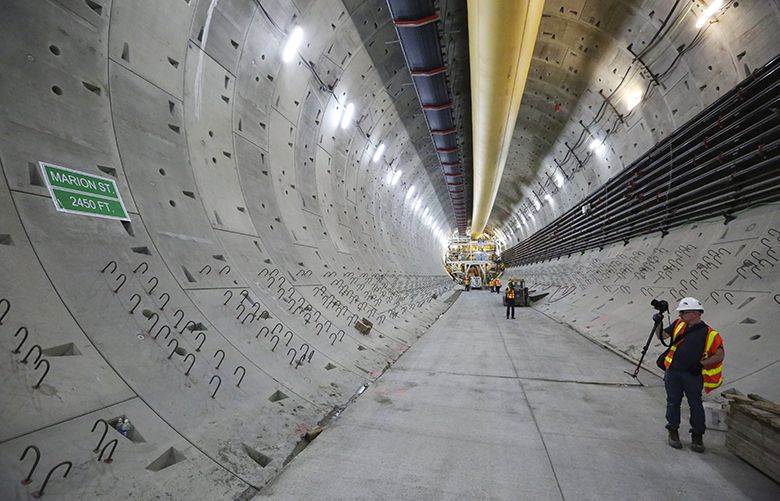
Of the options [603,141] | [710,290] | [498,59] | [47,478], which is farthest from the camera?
[603,141]

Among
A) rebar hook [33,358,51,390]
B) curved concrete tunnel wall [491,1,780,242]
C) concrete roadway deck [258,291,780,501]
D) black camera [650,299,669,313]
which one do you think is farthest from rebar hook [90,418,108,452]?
curved concrete tunnel wall [491,1,780,242]

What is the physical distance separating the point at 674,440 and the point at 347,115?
8240mm

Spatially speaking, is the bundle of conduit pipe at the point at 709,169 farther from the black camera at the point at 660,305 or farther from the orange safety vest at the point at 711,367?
the orange safety vest at the point at 711,367

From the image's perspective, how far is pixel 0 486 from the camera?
152cm

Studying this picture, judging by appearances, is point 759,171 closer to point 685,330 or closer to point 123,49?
point 685,330

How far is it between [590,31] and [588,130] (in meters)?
3.40

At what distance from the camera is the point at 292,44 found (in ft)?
18.2

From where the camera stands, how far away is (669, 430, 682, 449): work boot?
2850 mm

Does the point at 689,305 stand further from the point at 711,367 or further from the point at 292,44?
the point at 292,44

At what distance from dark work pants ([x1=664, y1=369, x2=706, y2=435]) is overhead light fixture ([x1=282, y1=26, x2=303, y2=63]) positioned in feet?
22.3

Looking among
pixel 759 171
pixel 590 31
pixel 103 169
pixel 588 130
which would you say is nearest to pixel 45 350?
pixel 103 169

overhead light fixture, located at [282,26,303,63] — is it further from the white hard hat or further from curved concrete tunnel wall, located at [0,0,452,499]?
the white hard hat

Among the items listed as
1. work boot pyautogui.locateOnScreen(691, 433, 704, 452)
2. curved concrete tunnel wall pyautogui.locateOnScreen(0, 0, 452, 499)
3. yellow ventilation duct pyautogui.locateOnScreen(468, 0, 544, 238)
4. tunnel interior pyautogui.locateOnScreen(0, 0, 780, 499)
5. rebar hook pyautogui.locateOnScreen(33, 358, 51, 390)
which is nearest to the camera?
rebar hook pyautogui.locateOnScreen(33, 358, 51, 390)

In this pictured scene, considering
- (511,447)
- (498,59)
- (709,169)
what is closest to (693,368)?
(511,447)
